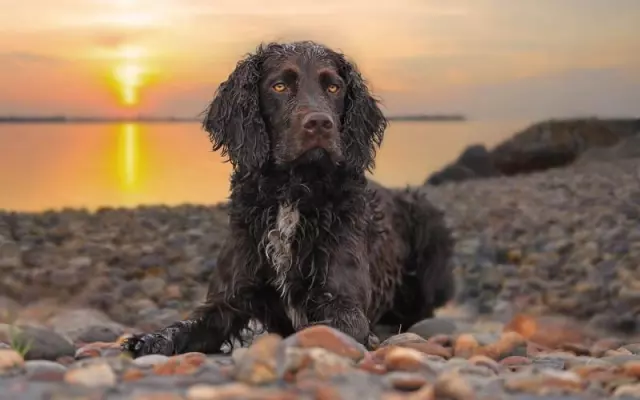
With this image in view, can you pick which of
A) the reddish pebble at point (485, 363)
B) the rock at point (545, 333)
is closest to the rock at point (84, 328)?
the reddish pebble at point (485, 363)

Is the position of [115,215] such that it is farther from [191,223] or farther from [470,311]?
[470,311]

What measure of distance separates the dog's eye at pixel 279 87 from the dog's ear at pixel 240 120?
0.62ft

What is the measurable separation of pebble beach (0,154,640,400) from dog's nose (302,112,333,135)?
131 centimetres

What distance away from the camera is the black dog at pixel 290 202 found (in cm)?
569

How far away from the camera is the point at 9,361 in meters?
4.07

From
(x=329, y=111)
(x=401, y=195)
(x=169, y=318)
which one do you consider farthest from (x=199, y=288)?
(x=329, y=111)

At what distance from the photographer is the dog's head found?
5.66 m

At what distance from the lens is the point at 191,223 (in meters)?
14.8

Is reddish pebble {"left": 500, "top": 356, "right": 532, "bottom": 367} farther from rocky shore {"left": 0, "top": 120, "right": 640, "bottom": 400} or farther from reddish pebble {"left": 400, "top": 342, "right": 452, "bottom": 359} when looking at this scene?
reddish pebble {"left": 400, "top": 342, "right": 452, "bottom": 359}

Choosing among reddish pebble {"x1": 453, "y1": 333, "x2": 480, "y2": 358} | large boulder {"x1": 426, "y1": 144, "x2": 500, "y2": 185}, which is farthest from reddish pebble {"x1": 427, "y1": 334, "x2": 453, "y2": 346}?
large boulder {"x1": 426, "y1": 144, "x2": 500, "y2": 185}

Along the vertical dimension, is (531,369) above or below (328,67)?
below

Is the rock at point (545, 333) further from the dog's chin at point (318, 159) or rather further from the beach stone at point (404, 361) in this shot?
the beach stone at point (404, 361)

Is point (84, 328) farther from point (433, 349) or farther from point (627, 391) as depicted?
point (627, 391)

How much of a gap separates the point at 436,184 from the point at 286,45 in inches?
695
